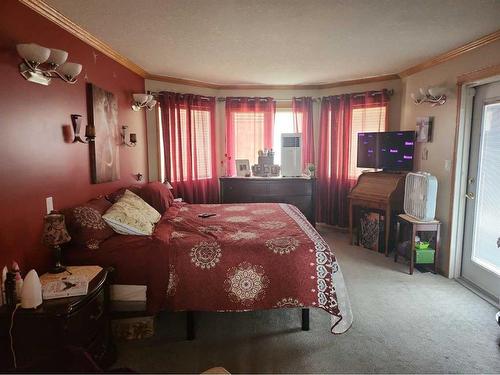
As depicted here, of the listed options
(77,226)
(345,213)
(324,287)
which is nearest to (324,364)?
(324,287)

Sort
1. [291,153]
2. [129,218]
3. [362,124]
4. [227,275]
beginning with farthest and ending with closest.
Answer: [291,153] < [362,124] < [129,218] < [227,275]

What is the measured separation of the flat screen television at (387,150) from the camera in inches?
161

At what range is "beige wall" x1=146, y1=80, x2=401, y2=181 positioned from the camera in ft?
15.4

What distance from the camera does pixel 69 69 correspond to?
2412 millimetres

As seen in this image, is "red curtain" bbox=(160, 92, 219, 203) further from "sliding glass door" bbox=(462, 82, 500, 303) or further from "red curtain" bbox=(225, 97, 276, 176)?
"sliding glass door" bbox=(462, 82, 500, 303)

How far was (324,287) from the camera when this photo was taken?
7.61 feet

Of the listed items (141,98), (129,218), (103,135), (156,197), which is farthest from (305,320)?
(141,98)

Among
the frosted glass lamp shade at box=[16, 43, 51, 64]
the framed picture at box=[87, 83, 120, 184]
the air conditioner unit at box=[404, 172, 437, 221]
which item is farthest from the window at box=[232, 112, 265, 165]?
the frosted glass lamp shade at box=[16, 43, 51, 64]

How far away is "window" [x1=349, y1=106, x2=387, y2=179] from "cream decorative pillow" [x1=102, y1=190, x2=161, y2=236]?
3.39 metres

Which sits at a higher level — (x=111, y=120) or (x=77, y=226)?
(x=111, y=120)

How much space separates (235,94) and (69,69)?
324cm

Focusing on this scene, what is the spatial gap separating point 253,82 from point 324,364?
4139 mm

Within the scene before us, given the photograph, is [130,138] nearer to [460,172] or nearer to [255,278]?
[255,278]

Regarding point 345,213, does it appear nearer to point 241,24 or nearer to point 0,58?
point 241,24
